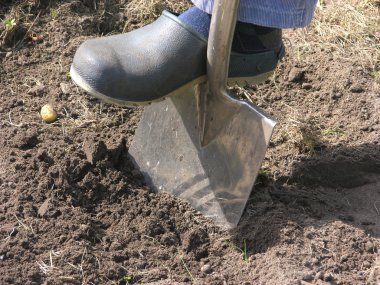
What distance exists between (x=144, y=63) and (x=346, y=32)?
46.0 inches

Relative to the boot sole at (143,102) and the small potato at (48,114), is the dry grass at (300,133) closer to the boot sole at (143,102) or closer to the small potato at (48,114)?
the boot sole at (143,102)

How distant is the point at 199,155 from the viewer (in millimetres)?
2396

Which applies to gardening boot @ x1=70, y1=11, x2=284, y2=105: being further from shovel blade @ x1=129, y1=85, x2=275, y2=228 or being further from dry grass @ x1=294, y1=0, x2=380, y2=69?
dry grass @ x1=294, y1=0, x2=380, y2=69

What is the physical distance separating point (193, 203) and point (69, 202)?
39 cm

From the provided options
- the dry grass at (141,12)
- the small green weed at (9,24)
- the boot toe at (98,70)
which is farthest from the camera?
the dry grass at (141,12)

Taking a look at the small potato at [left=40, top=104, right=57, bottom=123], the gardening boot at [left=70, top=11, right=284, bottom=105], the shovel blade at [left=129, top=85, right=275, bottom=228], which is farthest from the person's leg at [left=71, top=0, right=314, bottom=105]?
the small potato at [left=40, top=104, right=57, bottom=123]

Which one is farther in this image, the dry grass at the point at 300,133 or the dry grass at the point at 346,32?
the dry grass at the point at 346,32

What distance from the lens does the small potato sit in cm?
269

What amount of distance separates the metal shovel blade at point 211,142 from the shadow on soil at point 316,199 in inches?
3.5

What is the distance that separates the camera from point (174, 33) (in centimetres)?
222

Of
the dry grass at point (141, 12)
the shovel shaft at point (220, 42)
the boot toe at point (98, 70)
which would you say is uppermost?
the shovel shaft at point (220, 42)

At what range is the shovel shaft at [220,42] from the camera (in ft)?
6.85

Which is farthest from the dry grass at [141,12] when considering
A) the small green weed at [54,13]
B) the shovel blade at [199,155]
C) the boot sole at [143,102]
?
the boot sole at [143,102]

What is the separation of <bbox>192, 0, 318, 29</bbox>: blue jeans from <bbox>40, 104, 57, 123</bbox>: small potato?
784mm
